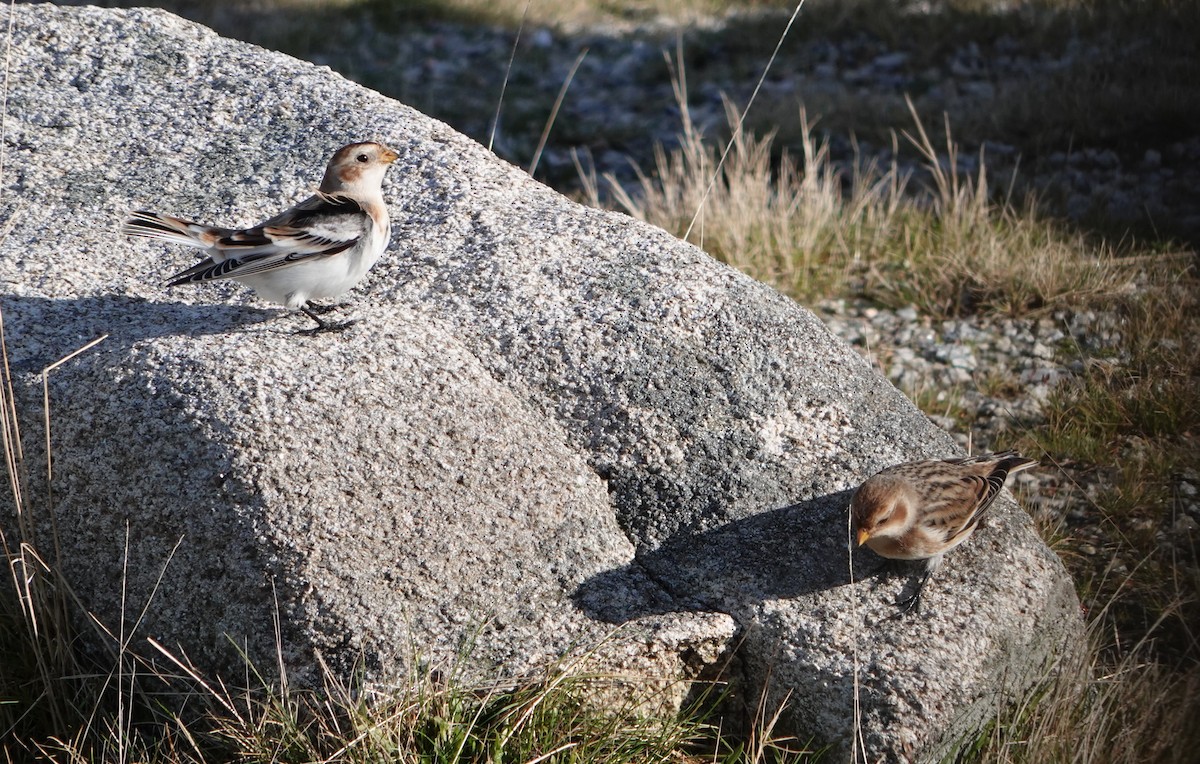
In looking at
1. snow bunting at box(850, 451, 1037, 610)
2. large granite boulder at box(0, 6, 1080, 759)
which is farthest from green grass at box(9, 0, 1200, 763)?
snow bunting at box(850, 451, 1037, 610)

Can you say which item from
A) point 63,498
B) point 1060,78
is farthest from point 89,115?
point 1060,78

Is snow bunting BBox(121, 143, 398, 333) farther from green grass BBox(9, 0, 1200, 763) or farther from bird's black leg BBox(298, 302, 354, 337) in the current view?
green grass BBox(9, 0, 1200, 763)

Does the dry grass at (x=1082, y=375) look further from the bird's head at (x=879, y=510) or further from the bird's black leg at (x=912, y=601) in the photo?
the bird's head at (x=879, y=510)

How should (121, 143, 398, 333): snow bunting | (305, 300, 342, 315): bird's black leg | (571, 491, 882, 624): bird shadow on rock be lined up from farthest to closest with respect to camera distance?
(305, 300, 342, 315): bird's black leg → (121, 143, 398, 333): snow bunting → (571, 491, 882, 624): bird shadow on rock

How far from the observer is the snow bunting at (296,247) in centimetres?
349

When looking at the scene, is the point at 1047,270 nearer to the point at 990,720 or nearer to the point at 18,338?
the point at 990,720

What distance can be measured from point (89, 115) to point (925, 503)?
3.53m

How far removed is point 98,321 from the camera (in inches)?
145

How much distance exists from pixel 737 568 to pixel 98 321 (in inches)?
85.2

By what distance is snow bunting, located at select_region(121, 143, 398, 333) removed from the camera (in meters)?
3.49

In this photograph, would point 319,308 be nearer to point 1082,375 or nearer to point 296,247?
point 296,247

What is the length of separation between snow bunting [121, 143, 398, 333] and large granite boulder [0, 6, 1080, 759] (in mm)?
160

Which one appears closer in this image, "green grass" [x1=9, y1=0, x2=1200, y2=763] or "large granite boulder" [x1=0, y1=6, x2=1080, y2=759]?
"green grass" [x1=9, y1=0, x2=1200, y2=763]

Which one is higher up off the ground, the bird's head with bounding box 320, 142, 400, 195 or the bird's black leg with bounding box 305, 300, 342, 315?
the bird's head with bounding box 320, 142, 400, 195
